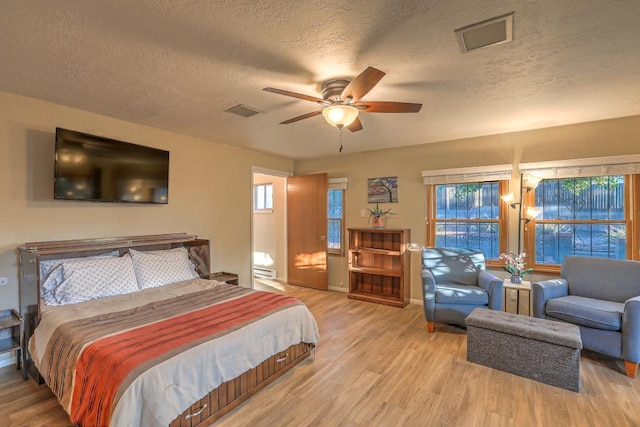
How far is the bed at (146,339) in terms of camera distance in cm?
163

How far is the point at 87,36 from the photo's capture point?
6.03ft

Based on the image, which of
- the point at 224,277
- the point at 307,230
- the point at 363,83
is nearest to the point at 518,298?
the point at 363,83

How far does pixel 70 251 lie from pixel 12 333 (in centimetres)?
80

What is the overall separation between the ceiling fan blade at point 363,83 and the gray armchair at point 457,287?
7.77 feet

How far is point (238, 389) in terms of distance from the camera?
2135 millimetres

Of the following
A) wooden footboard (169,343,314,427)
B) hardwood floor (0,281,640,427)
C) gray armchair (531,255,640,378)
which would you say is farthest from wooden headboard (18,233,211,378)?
gray armchair (531,255,640,378)

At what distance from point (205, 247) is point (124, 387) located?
240cm

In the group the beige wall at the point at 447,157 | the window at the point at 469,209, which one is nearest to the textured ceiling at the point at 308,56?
the beige wall at the point at 447,157

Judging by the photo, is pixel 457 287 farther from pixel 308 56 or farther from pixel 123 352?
pixel 123 352

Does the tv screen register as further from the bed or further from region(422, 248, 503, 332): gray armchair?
region(422, 248, 503, 332): gray armchair

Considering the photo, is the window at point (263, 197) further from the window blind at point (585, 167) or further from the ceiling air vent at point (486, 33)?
the ceiling air vent at point (486, 33)

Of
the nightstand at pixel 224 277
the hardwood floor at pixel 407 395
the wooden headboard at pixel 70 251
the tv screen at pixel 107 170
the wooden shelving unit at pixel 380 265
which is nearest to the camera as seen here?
the hardwood floor at pixel 407 395

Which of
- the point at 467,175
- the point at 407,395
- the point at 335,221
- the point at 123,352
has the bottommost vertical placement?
the point at 407,395

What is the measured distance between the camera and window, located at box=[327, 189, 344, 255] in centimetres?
546
